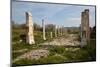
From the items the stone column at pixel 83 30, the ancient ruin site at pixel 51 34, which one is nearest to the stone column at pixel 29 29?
the ancient ruin site at pixel 51 34

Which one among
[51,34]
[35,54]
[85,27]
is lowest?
[35,54]

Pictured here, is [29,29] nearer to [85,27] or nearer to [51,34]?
[51,34]

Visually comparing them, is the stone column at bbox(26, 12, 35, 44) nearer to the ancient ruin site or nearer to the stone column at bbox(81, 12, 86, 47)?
the ancient ruin site

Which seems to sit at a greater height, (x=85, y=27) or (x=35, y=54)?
(x=85, y=27)

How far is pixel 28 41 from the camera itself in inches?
98.6

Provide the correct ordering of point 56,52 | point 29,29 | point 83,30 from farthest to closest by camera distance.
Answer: point 83,30
point 56,52
point 29,29

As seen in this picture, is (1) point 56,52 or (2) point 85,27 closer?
(1) point 56,52

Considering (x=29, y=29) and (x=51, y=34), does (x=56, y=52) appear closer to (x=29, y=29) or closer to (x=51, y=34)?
(x=51, y=34)

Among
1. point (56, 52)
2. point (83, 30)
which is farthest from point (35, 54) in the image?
point (83, 30)

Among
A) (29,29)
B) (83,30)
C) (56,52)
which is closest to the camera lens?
(29,29)

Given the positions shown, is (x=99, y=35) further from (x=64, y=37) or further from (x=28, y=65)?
(x=28, y=65)

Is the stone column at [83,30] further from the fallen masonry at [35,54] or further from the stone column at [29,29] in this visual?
the stone column at [29,29]

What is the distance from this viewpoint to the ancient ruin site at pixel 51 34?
2.46 meters

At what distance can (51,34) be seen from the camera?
2.60 m
